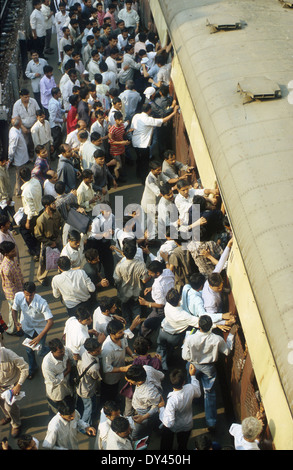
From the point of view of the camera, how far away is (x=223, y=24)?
946 cm

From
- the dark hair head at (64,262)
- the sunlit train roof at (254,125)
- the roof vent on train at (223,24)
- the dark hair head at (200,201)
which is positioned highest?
the roof vent on train at (223,24)

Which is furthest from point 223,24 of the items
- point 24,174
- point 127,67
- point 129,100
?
point 24,174

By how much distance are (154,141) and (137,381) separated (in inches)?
242

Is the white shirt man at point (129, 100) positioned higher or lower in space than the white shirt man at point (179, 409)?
higher

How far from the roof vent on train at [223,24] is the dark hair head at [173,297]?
15.2 ft

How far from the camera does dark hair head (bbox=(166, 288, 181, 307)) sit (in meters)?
6.70

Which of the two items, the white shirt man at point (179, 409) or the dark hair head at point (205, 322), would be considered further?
the dark hair head at point (205, 322)

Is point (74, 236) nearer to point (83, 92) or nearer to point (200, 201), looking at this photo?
point (200, 201)

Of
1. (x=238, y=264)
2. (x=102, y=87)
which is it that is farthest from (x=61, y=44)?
(x=238, y=264)

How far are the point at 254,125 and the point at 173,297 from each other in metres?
2.07

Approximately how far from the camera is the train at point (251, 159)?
5.23 metres

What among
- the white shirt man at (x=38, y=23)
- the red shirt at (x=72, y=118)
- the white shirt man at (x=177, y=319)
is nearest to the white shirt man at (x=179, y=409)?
the white shirt man at (x=177, y=319)

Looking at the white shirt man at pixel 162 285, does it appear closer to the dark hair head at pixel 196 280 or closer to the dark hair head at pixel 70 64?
the dark hair head at pixel 196 280

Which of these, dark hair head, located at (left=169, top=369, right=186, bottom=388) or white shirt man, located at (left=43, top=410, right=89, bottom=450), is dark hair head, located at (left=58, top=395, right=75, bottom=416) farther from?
dark hair head, located at (left=169, top=369, right=186, bottom=388)
